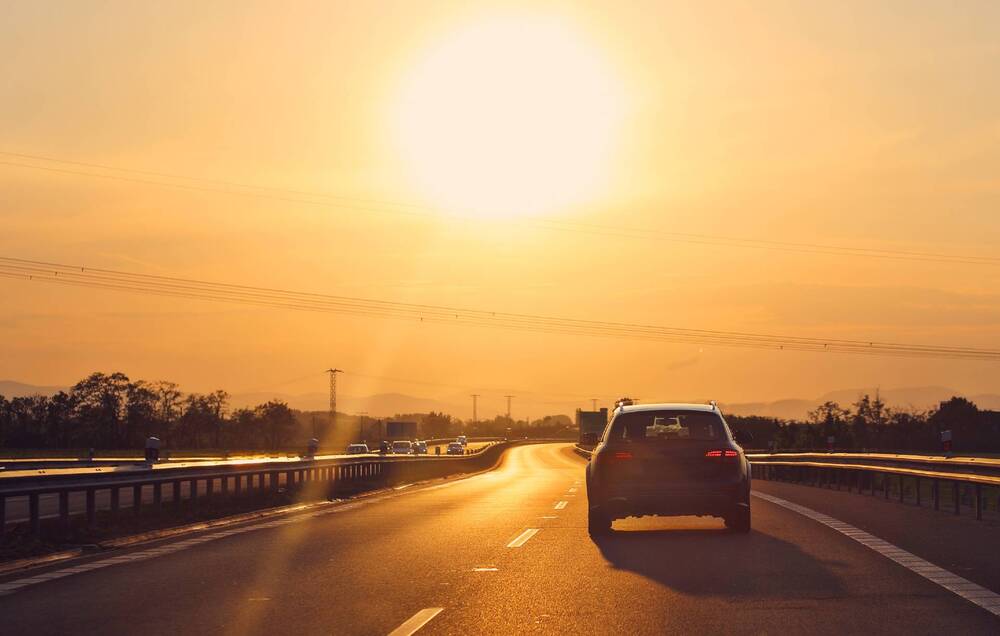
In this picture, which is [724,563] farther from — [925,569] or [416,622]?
[416,622]

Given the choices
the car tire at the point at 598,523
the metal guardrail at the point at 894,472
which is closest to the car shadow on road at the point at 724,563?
the car tire at the point at 598,523

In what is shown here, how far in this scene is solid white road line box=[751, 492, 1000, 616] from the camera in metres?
→ 10.1

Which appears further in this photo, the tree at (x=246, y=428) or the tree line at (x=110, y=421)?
the tree at (x=246, y=428)

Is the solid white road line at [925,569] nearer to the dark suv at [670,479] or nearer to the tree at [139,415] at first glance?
the dark suv at [670,479]

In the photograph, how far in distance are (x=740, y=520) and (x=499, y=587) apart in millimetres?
6478

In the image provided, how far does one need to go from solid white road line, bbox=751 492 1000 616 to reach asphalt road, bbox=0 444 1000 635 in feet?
0.48

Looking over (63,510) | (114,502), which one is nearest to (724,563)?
(63,510)

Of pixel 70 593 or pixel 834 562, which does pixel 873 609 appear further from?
pixel 70 593

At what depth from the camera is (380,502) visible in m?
26.6

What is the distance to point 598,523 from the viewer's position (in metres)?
16.9

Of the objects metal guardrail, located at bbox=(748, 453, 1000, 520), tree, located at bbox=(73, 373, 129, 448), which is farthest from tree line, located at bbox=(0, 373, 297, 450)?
metal guardrail, located at bbox=(748, 453, 1000, 520)

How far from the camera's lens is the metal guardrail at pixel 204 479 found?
16.2 metres

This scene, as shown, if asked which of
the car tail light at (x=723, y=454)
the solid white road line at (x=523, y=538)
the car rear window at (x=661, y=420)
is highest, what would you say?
the car rear window at (x=661, y=420)

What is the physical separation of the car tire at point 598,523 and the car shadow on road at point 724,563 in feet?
0.48
